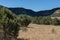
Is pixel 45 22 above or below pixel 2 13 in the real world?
below

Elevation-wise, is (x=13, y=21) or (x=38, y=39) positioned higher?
(x=13, y=21)

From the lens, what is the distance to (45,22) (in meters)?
83.2

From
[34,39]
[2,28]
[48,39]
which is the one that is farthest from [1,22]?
[48,39]

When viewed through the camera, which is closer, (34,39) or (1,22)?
(1,22)

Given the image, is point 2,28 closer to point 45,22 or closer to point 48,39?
point 48,39

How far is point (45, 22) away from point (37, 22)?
440cm

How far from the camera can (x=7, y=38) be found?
2494 cm

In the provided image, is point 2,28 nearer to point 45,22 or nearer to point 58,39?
point 58,39

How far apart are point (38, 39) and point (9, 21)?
14.5ft

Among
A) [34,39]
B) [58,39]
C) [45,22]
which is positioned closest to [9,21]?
[34,39]

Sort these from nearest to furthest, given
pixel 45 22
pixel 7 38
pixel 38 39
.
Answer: pixel 7 38 < pixel 38 39 < pixel 45 22

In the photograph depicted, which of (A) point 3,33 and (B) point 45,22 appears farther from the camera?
(B) point 45,22

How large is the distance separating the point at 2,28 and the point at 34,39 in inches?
174

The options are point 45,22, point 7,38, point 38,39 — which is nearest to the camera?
point 7,38
